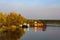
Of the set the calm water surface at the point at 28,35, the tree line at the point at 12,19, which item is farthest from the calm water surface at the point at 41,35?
the tree line at the point at 12,19

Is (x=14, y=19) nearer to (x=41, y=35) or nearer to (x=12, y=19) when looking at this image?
(x=12, y=19)

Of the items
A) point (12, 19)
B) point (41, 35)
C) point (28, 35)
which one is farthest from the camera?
point (12, 19)

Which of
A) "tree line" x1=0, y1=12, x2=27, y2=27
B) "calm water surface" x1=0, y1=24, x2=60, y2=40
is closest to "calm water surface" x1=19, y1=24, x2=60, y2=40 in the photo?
"calm water surface" x1=0, y1=24, x2=60, y2=40

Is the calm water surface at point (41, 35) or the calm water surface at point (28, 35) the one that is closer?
the calm water surface at point (28, 35)

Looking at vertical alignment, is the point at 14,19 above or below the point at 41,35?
above

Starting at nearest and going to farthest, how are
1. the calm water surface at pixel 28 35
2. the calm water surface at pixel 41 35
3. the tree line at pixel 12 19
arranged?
the calm water surface at pixel 28 35 < the calm water surface at pixel 41 35 < the tree line at pixel 12 19

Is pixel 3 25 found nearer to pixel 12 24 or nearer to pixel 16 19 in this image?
pixel 12 24

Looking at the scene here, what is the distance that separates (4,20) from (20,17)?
26.1ft

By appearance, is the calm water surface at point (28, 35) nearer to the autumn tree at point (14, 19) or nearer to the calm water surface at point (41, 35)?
the calm water surface at point (41, 35)

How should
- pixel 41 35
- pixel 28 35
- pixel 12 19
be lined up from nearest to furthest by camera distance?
1. pixel 28 35
2. pixel 41 35
3. pixel 12 19

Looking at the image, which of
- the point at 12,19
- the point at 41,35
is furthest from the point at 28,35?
the point at 12,19

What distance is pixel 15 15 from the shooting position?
123ft

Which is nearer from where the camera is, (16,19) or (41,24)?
(16,19)

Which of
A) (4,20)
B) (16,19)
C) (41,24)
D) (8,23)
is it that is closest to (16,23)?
(16,19)
